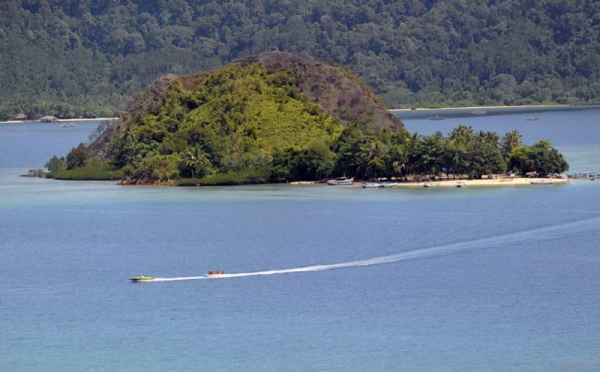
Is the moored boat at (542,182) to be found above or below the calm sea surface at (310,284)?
above

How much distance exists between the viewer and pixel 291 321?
6216cm

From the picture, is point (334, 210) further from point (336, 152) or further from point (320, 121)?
point (320, 121)

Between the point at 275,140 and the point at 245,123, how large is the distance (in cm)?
549

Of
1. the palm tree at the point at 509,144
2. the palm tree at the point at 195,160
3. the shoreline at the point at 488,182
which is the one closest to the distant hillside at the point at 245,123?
the palm tree at the point at 195,160

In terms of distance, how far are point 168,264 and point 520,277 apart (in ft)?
71.8

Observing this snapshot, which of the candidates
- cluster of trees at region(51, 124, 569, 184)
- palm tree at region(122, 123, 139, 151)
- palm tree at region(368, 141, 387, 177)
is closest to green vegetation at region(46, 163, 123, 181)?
palm tree at region(122, 123, 139, 151)

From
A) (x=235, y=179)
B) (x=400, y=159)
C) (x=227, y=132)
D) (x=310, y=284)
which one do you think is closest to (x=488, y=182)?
(x=400, y=159)

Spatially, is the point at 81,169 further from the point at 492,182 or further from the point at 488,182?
the point at 492,182

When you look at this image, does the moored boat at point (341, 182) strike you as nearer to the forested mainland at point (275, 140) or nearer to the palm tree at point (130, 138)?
the forested mainland at point (275, 140)

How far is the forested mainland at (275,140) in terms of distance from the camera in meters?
126

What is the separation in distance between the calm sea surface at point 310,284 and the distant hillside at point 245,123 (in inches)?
731

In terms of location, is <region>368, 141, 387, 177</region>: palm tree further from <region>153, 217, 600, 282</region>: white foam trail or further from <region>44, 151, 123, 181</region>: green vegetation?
<region>153, 217, 600, 282</region>: white foam trail

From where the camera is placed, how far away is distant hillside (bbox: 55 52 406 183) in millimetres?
134375

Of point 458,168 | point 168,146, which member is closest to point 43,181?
point 168,146
